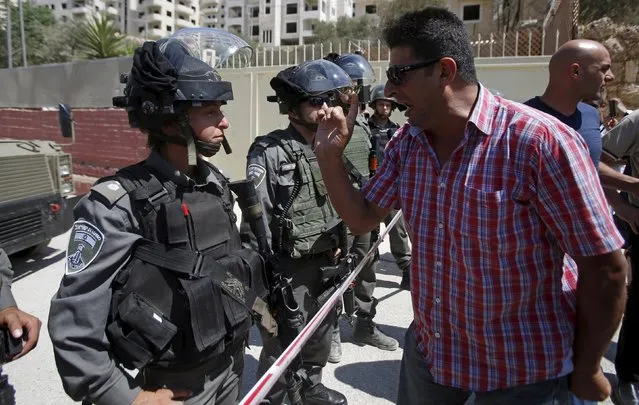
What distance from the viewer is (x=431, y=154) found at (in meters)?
1.61

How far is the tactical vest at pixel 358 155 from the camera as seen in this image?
332 cm

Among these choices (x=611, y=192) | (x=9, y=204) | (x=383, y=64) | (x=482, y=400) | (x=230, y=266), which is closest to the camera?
(x=482, y=400)

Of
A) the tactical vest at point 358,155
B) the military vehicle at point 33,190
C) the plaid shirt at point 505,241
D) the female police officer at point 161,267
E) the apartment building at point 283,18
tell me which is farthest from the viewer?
the apartment building at point 283,18

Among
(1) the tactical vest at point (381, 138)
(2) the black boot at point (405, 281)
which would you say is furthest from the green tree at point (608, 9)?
(2) the black boot at point (405, 281)

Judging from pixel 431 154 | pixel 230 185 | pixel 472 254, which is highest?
pixel 431 154

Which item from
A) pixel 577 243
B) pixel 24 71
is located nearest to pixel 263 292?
pixel 577 243

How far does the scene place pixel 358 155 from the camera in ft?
11.5

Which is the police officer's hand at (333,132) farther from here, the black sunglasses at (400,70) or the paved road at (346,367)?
the paved road at (346,367)

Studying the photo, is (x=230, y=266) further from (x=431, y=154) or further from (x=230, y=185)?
(x=431, y=154)

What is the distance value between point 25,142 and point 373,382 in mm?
4996

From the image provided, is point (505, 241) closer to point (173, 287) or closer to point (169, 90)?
point (173, 287)

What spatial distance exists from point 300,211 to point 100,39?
18.3m

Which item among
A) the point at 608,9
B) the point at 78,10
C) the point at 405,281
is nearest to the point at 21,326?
the point at 405,281

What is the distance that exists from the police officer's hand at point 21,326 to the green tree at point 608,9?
64.8 ft
